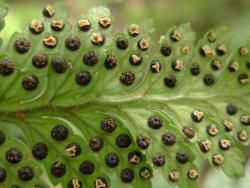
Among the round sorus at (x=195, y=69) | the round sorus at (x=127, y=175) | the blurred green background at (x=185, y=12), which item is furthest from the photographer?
the blurred green background at (x=185, y=12)

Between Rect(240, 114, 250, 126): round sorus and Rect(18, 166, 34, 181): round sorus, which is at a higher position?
Rect(240, 114, 250, 126): round sorus

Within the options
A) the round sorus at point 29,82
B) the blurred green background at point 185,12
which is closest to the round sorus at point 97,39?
the round sorus at point 29,82

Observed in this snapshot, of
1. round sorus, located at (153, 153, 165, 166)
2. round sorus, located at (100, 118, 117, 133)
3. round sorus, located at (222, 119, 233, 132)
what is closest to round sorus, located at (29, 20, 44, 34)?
round sorus, located at (100, 118, 117, 133)

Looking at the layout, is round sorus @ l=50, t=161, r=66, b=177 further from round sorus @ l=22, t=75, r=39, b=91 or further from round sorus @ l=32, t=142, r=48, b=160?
round sorus @ l=22, t=75, r=39, b=91

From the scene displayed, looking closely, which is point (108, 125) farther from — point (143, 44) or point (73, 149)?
point (143, 44)

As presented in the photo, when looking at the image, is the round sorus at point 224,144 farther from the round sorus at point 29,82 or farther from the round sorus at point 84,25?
the round sorus at point 29,82

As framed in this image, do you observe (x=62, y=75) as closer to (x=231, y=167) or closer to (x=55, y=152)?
(x=55, y=152)
